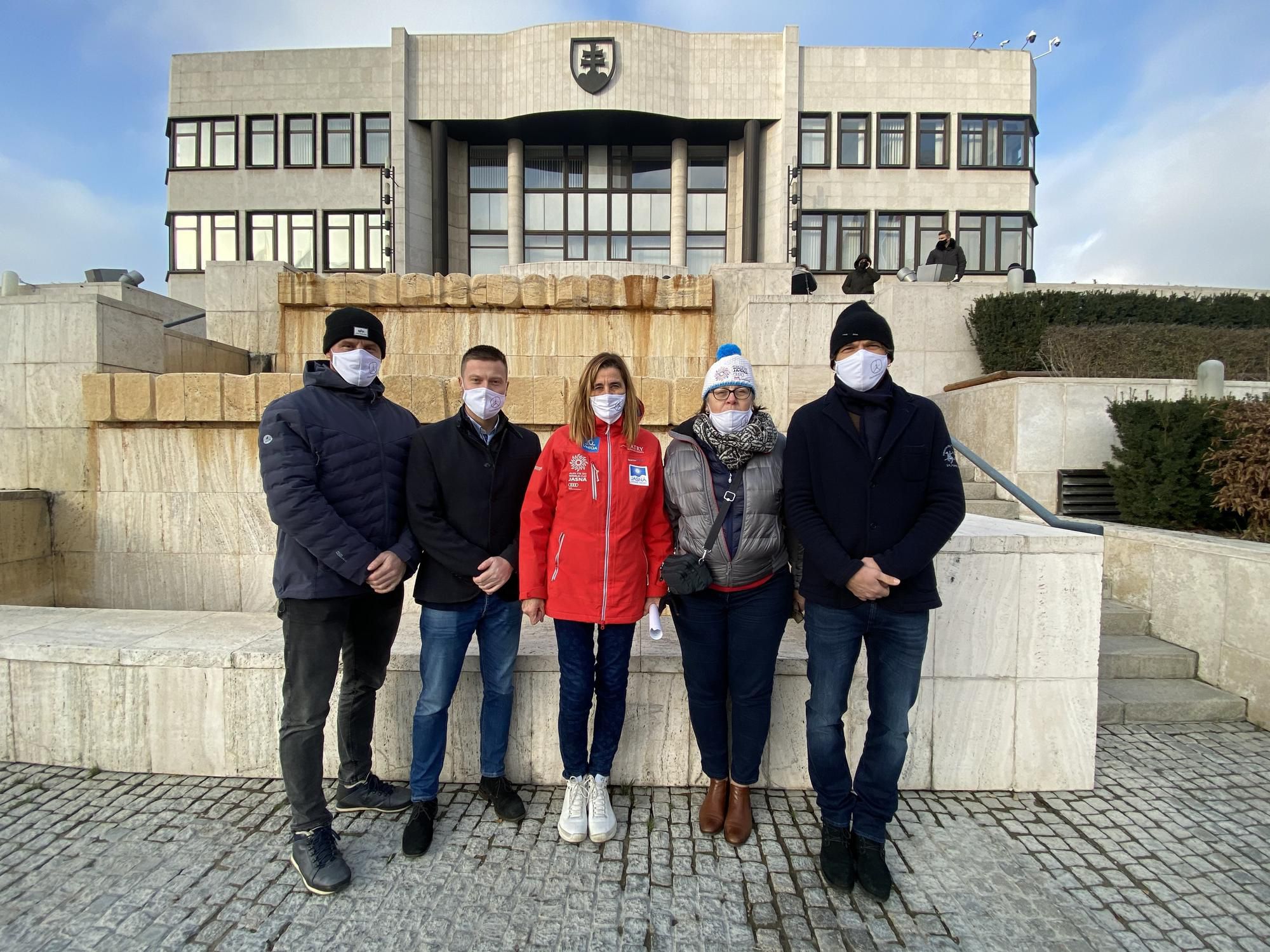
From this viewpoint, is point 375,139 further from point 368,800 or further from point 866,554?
point 866,554

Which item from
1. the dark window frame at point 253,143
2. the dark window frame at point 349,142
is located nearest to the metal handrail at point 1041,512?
the dark window frame at point 349,142

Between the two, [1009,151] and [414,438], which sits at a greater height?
[1009,151]

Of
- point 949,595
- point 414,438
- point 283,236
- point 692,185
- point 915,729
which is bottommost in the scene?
point 915,729

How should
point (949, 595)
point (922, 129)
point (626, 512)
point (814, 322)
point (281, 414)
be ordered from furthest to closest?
point (922, 129) → point (814, 322) → point (949, 595) → point (626, 512) → point (281, 414)

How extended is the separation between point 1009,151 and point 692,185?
12.9 meters

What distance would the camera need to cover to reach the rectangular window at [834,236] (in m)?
26.3

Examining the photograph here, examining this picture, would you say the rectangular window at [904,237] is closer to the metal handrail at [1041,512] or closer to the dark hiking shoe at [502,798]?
the metal handrail at [1041,512]

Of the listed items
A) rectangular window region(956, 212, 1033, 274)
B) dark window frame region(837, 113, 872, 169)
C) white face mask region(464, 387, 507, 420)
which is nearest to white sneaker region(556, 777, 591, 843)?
white face mask region(464, 387, 507, 420)

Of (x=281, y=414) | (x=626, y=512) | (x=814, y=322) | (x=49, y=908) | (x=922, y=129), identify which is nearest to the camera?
(x=49, y=908)

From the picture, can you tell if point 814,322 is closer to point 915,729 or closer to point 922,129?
point 915,729

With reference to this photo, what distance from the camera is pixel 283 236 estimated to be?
26453 millimetres

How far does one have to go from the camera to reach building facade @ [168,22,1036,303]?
25391 millimetres

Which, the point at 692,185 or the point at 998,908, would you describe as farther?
the point at 692,185

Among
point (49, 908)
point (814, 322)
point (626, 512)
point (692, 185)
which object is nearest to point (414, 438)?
point (626, 512)
